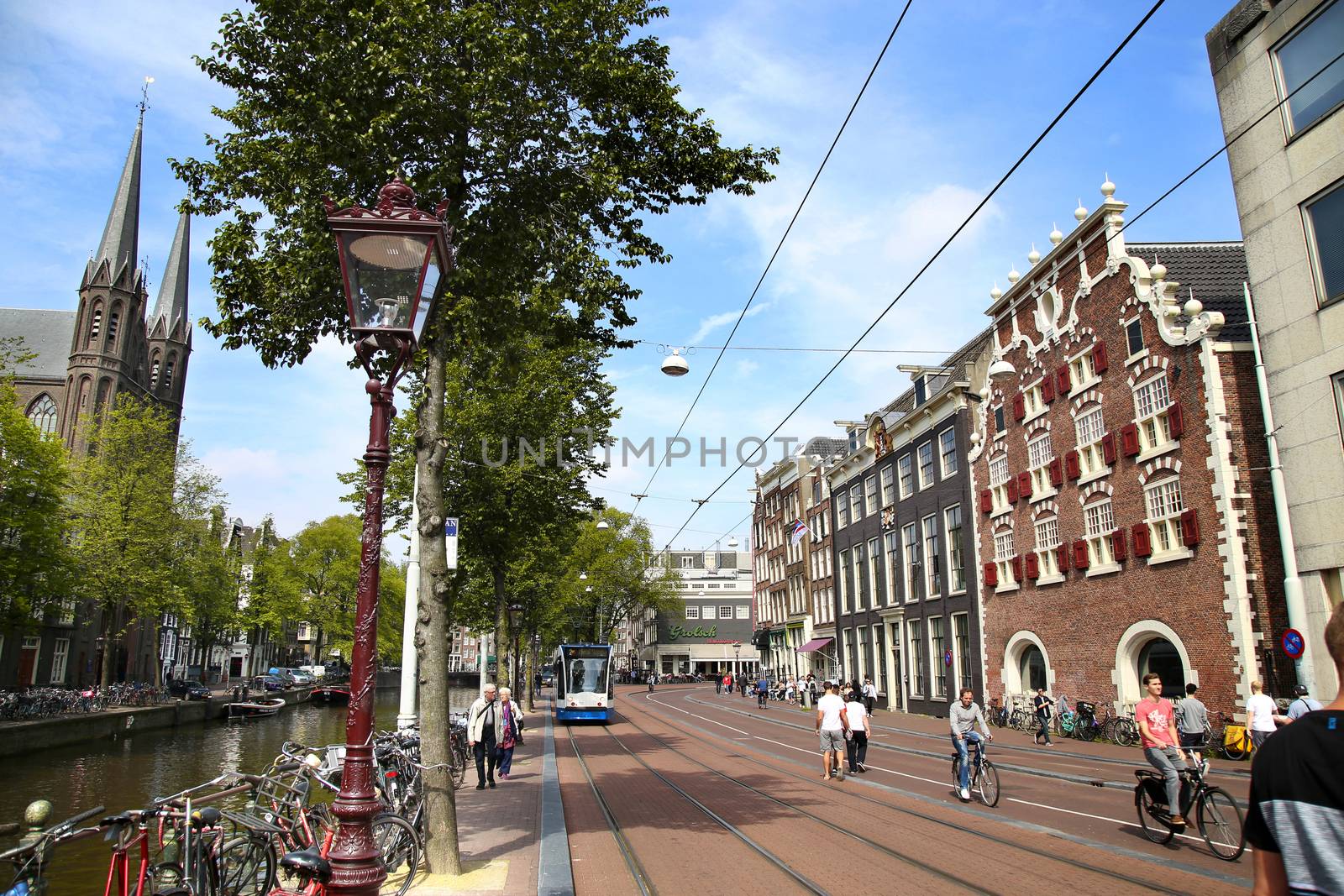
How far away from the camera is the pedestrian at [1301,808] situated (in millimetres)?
2428

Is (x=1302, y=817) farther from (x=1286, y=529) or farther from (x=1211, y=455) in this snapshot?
(x=1211, y=455)

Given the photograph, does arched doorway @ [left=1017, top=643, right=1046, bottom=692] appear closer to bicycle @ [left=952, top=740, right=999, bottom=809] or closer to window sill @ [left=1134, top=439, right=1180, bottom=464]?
window sill @ [left=1134, top=439, right=1180, bottom=464]

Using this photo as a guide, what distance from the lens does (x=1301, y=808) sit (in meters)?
2.47

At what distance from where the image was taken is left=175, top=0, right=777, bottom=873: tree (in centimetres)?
848

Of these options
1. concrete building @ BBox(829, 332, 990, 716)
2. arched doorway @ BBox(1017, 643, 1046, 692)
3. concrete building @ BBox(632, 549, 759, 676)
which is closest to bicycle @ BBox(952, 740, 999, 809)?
arched doorway @ BBox(1017, 643, 1046, 692)

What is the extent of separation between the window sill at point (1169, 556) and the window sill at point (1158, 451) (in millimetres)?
2552

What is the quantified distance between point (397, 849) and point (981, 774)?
864cm

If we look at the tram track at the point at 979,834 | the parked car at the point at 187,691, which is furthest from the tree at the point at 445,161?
the parked car at the point at 187,691

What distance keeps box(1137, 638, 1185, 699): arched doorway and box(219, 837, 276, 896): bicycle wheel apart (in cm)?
2237

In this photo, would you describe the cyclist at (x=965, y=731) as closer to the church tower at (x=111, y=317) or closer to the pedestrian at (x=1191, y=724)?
the pedestrian at (x=1191, y=724)

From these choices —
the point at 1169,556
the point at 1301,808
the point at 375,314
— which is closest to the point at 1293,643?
the point at 1169,556

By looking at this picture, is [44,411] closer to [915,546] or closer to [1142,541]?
[915,546]

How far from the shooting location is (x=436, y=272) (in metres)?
6.00

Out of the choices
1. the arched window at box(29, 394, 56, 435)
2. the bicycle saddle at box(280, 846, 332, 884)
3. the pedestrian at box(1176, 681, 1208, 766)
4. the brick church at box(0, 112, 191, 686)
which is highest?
the brick church at box(0, 112, 191, 686)
